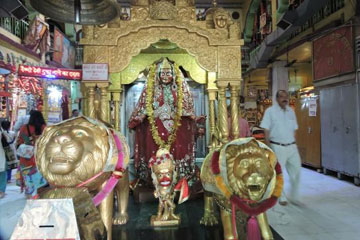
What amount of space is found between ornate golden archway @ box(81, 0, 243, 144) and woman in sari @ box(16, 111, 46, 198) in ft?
5.73

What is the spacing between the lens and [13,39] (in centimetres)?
760

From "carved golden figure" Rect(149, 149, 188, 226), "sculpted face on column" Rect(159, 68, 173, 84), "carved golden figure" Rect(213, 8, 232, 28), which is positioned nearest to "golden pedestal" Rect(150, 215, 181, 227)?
"carved golden figure" Rect(149, 149, 188, 226)

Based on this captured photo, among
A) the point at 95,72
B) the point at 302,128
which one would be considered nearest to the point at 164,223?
the point at 95,72

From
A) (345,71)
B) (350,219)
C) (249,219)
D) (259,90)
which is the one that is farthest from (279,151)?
(259,90)

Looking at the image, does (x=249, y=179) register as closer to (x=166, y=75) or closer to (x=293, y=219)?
(x=293, y=219)

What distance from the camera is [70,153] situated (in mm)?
1548

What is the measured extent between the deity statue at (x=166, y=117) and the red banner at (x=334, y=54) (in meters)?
3.58

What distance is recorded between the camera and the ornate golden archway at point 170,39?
2766mm

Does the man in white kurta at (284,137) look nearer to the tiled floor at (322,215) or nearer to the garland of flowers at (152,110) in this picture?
the tiled floor at (322,215)

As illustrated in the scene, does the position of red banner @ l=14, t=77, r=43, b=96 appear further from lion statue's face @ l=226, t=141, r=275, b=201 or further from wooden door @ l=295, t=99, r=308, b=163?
wooden door @ l=295, t=99, r=308, b=163

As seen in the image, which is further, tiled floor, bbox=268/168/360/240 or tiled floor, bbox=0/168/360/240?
tiled floor, bbox=268/168/360/240

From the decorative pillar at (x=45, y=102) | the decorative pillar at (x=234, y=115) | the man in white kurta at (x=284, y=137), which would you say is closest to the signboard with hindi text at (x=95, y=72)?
the decorative pillar at (x=234, y=115)

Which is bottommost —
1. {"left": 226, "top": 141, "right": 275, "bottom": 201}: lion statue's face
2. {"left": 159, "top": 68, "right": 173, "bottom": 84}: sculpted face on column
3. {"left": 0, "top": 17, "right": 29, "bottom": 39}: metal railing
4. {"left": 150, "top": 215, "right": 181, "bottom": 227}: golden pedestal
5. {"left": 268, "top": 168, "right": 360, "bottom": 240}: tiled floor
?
{"left": 268, "top": 168, "right": 360, "bottom": 240}: tiled floor

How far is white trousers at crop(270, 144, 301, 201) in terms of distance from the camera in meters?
3.69
